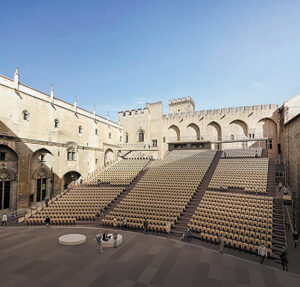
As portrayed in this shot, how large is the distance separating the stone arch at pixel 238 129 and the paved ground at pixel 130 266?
86.0ft

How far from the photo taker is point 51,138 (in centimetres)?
2677

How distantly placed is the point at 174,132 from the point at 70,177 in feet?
70.1

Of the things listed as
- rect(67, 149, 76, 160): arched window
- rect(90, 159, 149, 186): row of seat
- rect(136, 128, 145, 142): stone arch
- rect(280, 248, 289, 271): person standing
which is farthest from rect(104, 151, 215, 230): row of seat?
rect(67, 149, 76, 160): arched window

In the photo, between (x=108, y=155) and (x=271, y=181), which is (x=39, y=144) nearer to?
(x=108, y=155)

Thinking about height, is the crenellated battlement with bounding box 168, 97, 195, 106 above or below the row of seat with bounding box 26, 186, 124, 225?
above

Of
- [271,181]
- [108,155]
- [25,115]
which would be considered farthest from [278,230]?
[108,155]

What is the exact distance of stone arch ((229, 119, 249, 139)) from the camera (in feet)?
112

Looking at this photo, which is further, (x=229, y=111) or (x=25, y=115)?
(x=229, y=111)

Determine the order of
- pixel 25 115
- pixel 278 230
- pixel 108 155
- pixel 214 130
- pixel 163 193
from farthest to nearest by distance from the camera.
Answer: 1. pixel 108 155
2. pixel 214 130
3. pixel 25 115
4. pixel 163 193
5. pixel 278 230

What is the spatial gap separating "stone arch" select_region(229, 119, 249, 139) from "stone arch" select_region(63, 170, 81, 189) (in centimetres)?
2791

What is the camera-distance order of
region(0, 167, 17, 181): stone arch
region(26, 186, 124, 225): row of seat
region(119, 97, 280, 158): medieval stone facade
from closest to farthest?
region(26, 186, 124, 225): row of seat < region(0, 167, 17, 181): stone arch < region(119, 97, 280, 158): medieval stone facade

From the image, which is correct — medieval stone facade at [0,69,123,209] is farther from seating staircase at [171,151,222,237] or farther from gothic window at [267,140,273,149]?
gothic window at [267,140,273,149]

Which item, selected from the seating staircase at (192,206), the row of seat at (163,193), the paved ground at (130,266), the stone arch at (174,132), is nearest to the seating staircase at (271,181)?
the seating staircase at (192,206)

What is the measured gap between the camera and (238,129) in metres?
34.8
